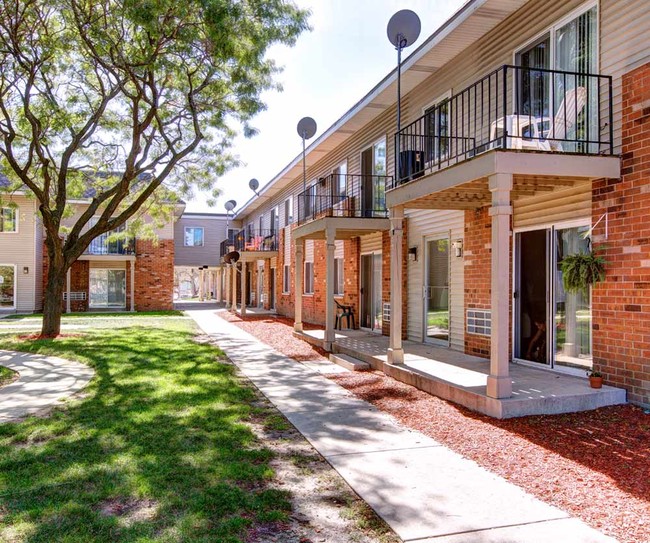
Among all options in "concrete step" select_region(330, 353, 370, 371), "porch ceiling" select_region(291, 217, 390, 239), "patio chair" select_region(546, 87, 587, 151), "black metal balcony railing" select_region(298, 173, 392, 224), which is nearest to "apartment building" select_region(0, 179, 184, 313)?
"black metal balcony railing" select_region(298, 173, 392, 224)

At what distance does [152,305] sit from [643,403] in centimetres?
2232

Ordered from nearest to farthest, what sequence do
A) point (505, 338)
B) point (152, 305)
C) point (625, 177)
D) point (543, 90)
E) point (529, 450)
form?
point (529, 450) → point (505, 338) → point (625, 177) → point (543, 90) → point (152, 305)

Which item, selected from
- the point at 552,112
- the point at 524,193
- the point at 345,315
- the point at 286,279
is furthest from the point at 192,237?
the point at 552,112

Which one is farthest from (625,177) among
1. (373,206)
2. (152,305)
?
(152,305)

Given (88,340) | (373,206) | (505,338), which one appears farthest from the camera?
(373,206)

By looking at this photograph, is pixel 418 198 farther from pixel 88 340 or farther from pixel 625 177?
pixel 88 340

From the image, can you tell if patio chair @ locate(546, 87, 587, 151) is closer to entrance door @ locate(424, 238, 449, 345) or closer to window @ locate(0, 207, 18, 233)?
entrance door @ locate(424, 238, 449, 345)

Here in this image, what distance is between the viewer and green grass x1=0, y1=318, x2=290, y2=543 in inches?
123

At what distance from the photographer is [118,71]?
39.5 ft

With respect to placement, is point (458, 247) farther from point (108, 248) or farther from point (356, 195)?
point (108, 248)

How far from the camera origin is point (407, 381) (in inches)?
297

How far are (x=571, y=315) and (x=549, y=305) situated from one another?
371 mm

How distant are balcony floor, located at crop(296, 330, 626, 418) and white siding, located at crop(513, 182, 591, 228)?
209 cm

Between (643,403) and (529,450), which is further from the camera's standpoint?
(643,403)
